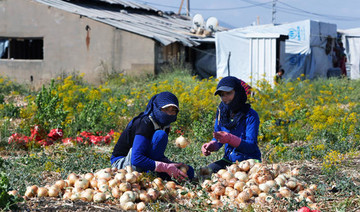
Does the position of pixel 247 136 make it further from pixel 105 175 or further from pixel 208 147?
pixel 105 175

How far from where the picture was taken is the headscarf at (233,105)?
16.7 ft

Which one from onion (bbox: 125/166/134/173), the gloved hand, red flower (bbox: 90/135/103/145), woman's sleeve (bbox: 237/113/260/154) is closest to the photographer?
onion (bbox: 125/166/134/173)

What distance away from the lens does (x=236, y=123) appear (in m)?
5.16

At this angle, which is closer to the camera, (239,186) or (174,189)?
(239,186)

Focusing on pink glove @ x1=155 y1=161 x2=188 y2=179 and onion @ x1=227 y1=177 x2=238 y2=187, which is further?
pink glove @ x1=155 y1=161 x2=188 y2=179

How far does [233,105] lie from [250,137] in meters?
0.38

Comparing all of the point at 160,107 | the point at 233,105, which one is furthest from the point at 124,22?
the point at 160,107

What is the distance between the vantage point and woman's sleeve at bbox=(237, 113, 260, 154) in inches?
196

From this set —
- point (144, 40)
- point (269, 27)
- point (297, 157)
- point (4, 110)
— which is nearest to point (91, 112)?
point (4, 110)

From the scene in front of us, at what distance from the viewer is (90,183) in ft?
14.5

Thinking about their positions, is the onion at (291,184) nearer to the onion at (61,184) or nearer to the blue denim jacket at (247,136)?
the blue denim jacket at (247,136)

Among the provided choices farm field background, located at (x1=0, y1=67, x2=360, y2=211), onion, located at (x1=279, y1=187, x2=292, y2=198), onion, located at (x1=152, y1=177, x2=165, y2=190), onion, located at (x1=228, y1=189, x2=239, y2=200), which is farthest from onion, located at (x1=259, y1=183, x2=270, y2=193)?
onion, located at (x1=152, y1=177, x2=165, y2=190)

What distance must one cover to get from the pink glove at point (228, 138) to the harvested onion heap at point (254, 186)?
10.1 inches

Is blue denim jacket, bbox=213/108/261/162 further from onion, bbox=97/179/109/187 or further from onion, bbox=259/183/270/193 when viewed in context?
onion, bbox=97/179/109/187
